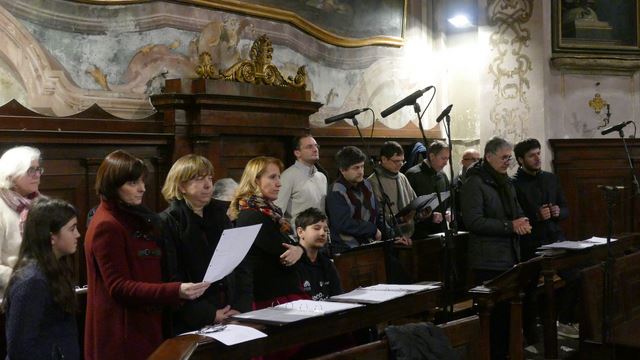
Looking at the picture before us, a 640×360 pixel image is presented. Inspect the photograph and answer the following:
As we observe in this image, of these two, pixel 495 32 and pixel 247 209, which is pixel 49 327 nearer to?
pixel 247 209

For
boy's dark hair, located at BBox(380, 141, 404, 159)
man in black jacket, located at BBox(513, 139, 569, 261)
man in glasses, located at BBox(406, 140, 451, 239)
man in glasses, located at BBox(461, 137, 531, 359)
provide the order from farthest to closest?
man in glasses, located at BBox(406, 140, 451, 239) → boy's dark hair, located at BBox(380, 141, 404, 159) → man in black jacket, located at BBox(513, 139, 569, 261) → man in glasses, located at BBox(461, 137, 531, 359)

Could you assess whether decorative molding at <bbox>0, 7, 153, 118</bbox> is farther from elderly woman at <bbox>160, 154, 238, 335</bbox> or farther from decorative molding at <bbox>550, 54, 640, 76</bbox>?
decorative molding at <bbox>550, 54, 640, 76</bbox>

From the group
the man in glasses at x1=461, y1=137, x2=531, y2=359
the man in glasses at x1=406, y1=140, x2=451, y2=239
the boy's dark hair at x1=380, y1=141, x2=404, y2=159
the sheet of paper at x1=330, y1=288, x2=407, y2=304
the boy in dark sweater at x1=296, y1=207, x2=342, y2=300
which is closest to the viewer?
the sheet of paper at x1=330, y1=288, x2=407, y2=304

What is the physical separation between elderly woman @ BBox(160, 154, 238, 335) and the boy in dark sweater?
0.47 m

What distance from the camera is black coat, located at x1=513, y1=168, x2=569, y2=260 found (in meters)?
5.98

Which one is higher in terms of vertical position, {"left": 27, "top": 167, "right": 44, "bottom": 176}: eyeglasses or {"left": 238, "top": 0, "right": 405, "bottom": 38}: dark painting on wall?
{"left": 238, "top": 0, "right": 405, "bottom": 38}: dark painting on wall

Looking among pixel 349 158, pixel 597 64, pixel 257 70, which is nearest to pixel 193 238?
pixel 349 158

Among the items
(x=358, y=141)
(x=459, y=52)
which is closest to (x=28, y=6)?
(x=358, y=141)

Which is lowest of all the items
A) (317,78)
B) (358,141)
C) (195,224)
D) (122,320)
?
(122,320)

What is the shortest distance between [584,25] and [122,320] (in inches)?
284

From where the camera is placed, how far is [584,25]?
876cm

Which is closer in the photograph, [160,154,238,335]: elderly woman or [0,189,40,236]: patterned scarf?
[160,154,238,335]: elderly woman

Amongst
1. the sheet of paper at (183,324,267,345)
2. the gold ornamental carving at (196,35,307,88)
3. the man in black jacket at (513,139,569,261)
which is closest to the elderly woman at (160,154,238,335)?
the sheet of paper at (183,324,267,345)

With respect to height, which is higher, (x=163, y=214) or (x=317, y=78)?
(x=317, y=78)
